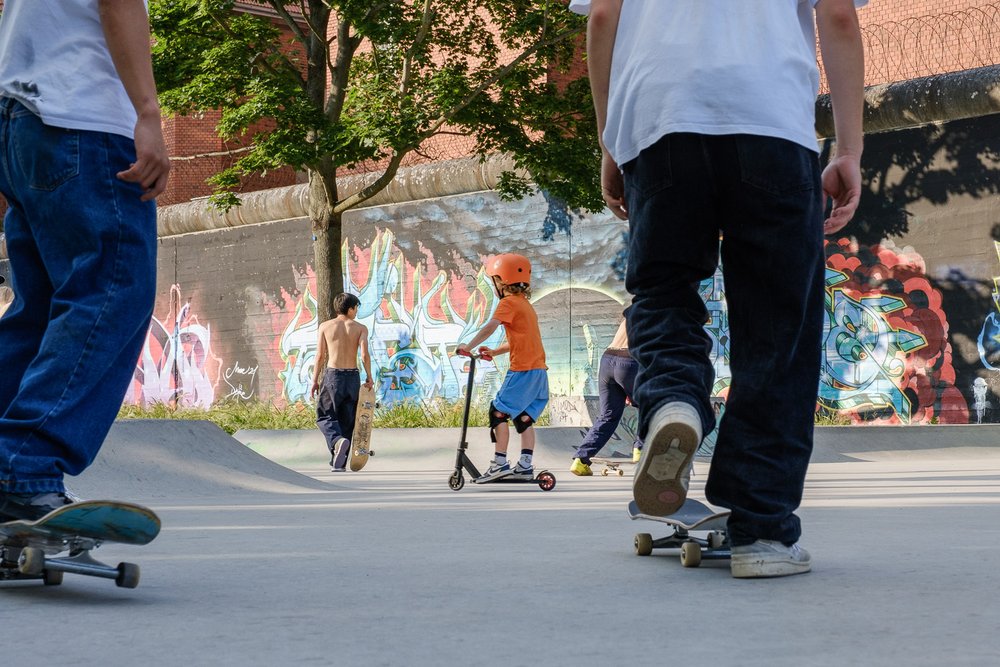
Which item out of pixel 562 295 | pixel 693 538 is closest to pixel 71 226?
pixel 693 538

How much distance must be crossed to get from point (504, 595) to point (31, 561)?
1.19 m

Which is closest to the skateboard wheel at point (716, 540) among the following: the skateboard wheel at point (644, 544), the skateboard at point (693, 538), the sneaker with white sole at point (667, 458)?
the skateboard at point (693, 538)

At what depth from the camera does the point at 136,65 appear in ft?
12.1

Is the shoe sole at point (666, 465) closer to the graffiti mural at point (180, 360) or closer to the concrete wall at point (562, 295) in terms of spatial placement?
the concrete wall at point (562, 295)

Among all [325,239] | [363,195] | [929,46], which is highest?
[929,46]

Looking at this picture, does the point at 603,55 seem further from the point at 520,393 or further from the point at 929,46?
the point at 929,46

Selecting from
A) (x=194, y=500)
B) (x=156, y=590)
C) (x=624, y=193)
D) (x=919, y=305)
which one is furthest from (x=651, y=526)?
(x=919, y=305)

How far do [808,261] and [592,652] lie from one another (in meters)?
1.63

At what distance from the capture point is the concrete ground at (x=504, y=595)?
258cm

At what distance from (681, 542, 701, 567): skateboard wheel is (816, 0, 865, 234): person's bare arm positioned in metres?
1.04

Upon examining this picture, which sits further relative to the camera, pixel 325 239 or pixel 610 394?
pixel 325 239

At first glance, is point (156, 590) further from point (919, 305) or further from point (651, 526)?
point (919, 305)

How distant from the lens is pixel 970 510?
672cm

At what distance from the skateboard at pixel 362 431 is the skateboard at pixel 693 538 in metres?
9.23
